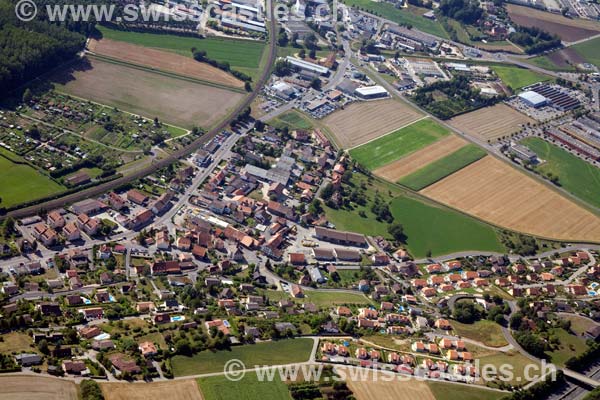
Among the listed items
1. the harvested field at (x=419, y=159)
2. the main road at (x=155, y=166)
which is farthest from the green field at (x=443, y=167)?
the main road at (x=155, y=166)

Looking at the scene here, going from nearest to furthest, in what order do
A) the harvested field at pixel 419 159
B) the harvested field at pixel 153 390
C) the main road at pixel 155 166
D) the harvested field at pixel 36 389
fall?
the harvested field at pixel 36 389 → the harvested field at pixel 153 390 → the main road at pixel 155 166 → the harvested field at pixel 419 159

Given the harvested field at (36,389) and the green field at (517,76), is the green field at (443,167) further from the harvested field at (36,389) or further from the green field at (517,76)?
the harvested field at (36,389)

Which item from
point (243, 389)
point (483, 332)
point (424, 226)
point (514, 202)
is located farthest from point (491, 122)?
point (243, 389)

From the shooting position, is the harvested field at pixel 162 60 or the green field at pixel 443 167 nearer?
the green field at pixel 443 167

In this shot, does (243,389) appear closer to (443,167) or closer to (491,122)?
(443,167)

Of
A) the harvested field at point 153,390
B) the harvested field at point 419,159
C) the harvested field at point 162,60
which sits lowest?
the harvested field at point 153,390

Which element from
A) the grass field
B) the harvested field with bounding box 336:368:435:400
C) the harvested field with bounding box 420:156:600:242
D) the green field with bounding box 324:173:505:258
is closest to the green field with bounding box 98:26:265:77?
the green field with bounding box 324:173:505:258

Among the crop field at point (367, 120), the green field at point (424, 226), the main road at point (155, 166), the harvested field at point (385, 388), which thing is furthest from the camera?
the crop field at point (367, 120)
